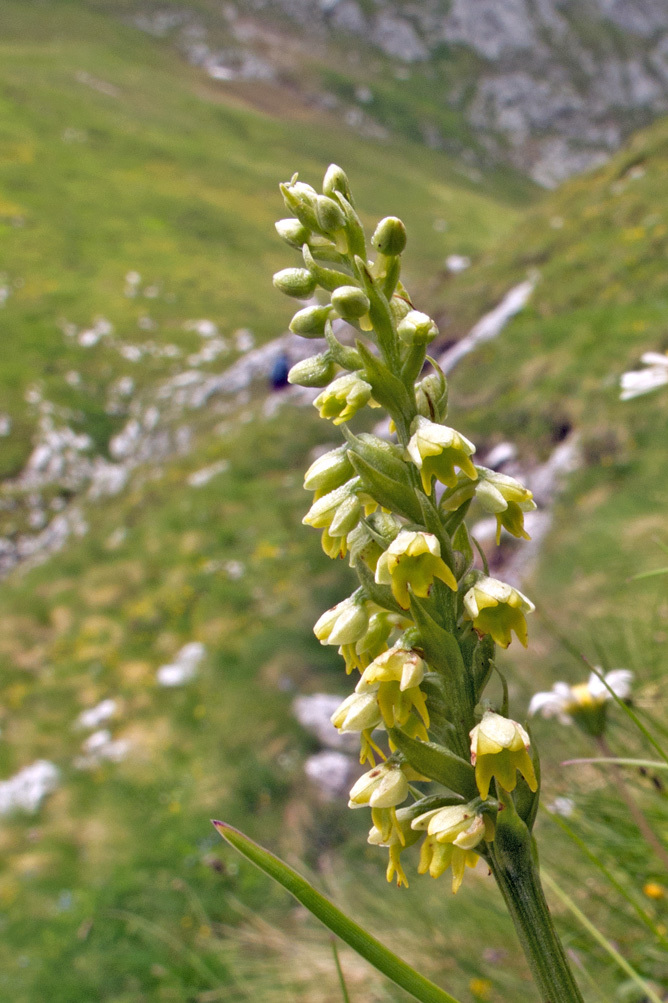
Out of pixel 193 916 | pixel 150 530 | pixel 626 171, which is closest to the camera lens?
pixel 193 916

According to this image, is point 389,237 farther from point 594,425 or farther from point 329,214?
point 594,425

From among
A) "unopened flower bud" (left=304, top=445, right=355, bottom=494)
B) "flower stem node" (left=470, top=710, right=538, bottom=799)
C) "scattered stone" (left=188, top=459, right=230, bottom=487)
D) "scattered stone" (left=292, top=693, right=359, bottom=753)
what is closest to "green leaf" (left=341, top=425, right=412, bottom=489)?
"unopened flower bud" (left=304, top=445, right=355, bottom=494)

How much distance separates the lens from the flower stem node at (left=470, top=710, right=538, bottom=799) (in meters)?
1.16

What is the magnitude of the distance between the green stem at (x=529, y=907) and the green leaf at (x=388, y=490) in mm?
532

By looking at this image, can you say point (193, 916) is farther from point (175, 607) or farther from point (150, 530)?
point (150, 530)

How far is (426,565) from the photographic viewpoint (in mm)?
1260

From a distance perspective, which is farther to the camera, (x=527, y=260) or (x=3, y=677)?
(x=527, y=260)

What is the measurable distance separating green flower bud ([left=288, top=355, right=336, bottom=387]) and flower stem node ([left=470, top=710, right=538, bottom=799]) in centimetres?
82

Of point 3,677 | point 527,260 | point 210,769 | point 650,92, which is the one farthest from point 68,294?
point 650,92

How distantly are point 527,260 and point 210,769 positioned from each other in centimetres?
1538

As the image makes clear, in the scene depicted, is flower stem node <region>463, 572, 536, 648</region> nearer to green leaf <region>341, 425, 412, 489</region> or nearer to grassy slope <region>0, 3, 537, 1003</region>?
green leaf <region>341, 425, 412, 489</region>

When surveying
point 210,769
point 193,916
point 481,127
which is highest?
point 193,916

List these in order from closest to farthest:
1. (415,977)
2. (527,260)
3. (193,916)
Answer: (415,977), (193,916), (527,260)

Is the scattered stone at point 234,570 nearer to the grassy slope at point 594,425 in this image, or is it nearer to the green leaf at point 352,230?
the grassy slope at point 594,425
